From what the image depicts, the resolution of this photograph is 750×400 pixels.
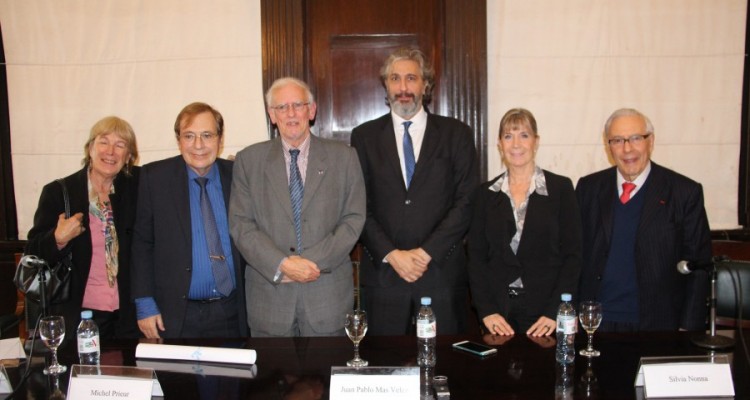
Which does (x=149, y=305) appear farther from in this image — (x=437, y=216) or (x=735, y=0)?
(x=735, y=0)

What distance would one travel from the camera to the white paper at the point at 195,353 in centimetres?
195

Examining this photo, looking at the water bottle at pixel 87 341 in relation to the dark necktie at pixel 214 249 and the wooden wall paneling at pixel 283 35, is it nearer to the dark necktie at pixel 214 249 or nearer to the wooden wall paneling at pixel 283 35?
the dark necktie at pixel 214 249

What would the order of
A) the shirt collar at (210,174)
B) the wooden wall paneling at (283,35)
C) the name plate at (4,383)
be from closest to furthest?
→ the name plate at (4,383) → the shirt collar at (210,174) → the wooden wall paneling at (283,35)

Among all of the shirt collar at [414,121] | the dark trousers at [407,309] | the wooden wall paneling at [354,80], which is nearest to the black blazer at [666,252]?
the dark trousers at [407,309]

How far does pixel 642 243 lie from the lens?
261cm

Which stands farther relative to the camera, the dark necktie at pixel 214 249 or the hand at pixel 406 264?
the hand at pixel 406 264

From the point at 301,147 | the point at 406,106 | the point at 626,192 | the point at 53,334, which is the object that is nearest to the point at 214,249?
the point at 301,147

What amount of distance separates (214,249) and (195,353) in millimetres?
761

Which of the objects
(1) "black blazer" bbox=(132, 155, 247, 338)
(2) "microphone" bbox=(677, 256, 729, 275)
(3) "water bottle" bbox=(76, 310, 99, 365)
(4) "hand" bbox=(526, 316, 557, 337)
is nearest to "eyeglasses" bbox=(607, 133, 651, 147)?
(2) "microphone" bbox=(677, 256, 729, 275)

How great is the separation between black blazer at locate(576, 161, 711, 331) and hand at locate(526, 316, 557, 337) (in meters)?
0.34

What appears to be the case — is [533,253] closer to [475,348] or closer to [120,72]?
[475,348]

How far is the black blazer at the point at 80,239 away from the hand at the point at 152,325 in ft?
0.85

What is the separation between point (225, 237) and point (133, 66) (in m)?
2.07

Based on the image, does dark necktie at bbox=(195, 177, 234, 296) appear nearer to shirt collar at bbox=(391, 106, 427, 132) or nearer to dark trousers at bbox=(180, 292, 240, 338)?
dark trousers at bbox=(180, 292, 240, 338)
